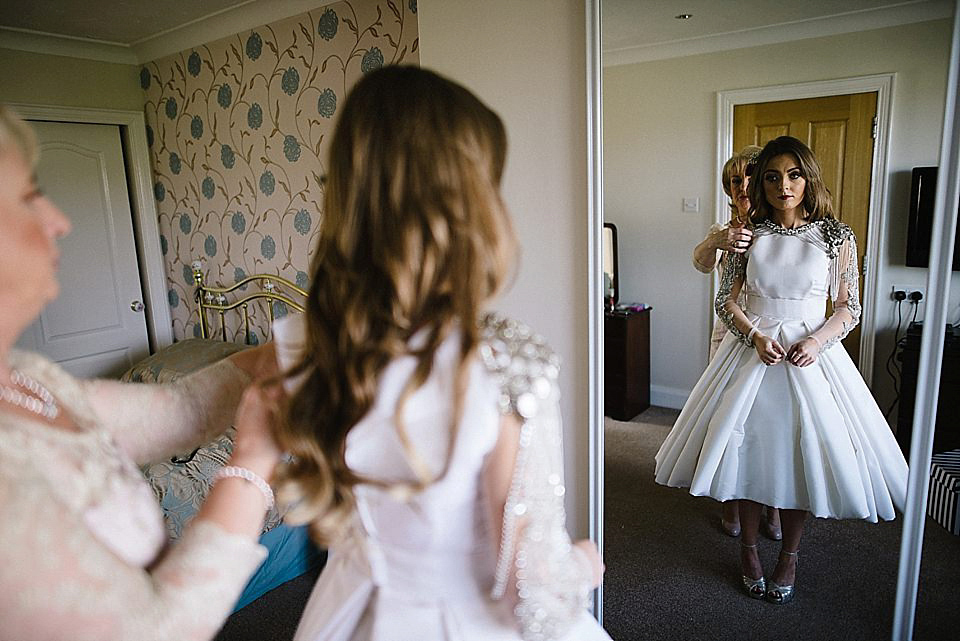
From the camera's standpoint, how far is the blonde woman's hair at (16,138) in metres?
0.67

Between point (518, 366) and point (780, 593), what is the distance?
4.27 feet

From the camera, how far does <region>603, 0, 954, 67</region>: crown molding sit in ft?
4.38

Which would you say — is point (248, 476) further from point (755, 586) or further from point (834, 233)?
point (755, 586)

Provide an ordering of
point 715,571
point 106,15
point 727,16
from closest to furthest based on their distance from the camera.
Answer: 1. point 727,16
2. point 715,571
3. point 106,15

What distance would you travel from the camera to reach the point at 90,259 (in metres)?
3.67

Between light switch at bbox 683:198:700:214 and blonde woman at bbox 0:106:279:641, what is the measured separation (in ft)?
3.81

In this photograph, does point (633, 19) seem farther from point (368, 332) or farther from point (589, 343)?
point (368, 332)

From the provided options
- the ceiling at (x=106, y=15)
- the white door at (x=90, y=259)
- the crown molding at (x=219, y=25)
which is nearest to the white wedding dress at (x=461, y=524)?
the crown molding at (x=219, y=25)

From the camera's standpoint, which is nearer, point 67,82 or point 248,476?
point 248,476

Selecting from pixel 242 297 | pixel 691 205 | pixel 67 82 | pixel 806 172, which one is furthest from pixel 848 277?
pixel 67 82

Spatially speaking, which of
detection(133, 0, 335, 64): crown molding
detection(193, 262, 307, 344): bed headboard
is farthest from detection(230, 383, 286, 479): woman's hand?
detection(133, 0, 335, 64): crown molding

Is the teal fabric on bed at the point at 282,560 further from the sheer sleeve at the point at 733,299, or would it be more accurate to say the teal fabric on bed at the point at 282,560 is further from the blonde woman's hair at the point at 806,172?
the blonde woman's hair at the point at 806,172

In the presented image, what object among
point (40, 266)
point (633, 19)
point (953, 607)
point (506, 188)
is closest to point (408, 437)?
point (40, 266)

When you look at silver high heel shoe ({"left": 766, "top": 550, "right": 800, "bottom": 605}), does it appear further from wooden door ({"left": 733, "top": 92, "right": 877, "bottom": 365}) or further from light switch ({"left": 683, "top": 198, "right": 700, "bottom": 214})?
light switch ({"left": 683, "top": 198, "right": 700, "bottom": 214})
